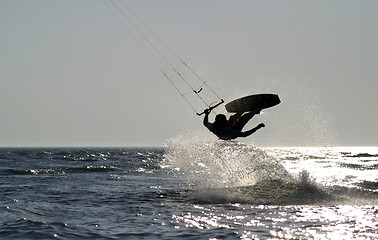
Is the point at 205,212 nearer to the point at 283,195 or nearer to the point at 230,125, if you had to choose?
the point at 230,125

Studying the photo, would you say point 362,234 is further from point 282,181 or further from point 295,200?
point 282,181

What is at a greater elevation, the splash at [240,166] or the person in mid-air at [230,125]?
the person in mid-air at [230,125]

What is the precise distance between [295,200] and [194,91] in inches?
Result: 203

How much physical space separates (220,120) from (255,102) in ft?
5.54

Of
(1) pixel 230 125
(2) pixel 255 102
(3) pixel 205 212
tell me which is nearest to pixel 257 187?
(1) pixel 230 125

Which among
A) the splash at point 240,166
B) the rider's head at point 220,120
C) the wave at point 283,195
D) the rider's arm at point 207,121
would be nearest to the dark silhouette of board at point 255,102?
the rider's head at point 220,120

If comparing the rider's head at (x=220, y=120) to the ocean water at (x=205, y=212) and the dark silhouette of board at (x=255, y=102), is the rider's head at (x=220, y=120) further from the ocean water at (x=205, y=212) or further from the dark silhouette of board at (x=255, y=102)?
the ocean water at (x=205, y=212)

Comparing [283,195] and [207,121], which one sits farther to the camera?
[283,195]

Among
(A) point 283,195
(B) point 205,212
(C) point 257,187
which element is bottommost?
(B) point 205,212

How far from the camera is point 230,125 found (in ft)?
50.1

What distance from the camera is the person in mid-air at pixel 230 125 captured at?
14.7m

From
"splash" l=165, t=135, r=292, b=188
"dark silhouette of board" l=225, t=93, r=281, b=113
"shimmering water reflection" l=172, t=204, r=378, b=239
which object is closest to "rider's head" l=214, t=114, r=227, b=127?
"dark silhouette of board" l=225, t=93, r=281, b=113

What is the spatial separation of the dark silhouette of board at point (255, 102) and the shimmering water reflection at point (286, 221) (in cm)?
372

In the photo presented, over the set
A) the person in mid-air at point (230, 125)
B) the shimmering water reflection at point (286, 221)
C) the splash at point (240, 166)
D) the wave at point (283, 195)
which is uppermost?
the person in mid-air at point (230, 125)
